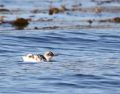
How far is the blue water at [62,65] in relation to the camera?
18875 mm

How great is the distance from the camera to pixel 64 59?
24297 millimetres

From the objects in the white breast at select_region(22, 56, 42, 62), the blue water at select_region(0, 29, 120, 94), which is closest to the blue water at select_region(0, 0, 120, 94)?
the blue water at select_region(0, 29, 120, 94)

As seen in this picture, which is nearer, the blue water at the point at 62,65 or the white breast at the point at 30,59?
the blue water at the point at 62,65

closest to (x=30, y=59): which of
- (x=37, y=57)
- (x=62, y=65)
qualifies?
(x=37, y=57)

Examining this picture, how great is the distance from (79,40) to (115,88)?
1298 centimetres

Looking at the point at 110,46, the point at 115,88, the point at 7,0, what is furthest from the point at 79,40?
the point at 7,0

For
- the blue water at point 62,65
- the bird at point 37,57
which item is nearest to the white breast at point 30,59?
the bird at point 37,57

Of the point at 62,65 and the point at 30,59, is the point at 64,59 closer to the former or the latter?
the point at 62,65

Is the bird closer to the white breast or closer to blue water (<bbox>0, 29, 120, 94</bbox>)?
the white breast

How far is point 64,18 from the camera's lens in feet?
137

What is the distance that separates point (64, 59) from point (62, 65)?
1528mm

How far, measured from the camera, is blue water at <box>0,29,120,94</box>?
1888cm

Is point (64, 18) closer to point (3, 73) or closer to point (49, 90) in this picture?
point (3, 73)

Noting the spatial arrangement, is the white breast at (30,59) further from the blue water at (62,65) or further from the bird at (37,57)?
the blue water at (62,65)
